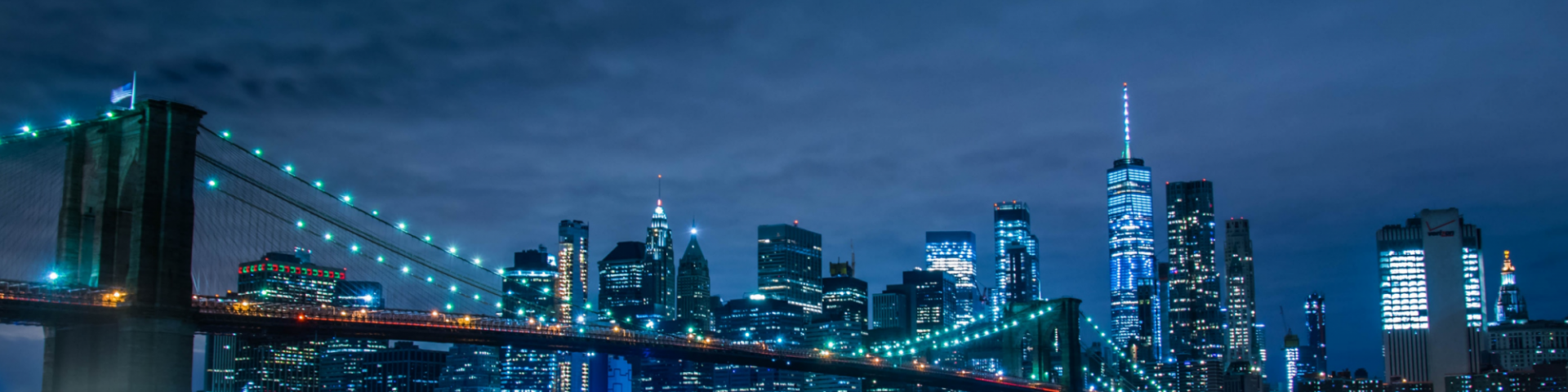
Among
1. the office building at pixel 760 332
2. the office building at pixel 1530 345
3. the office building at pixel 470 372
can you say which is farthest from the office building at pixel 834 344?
the office building at pixel 1530 345

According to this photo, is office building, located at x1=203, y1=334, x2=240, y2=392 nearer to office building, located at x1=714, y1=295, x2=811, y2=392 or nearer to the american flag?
office building, located at x1=714, y1=295, x2=811, y2=392

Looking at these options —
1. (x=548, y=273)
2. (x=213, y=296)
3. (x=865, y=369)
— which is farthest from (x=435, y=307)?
(x=548, y=273)

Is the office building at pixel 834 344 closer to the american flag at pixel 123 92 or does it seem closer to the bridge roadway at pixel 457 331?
the bridge roadway at pixel 457 331

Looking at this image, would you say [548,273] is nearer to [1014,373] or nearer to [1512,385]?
[1014,373]

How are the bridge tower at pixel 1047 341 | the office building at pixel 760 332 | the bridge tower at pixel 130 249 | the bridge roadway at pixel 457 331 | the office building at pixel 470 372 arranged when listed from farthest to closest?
1. the office building at pixel 760 332
2. the office building at pixel 470 372
3. the bridge tower at pixel 1047 341
4. the bridge tower at pixel 130 249
5. the bridge roadway at pixel 457 331

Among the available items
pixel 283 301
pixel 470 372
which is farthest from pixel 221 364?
pixel 283 301

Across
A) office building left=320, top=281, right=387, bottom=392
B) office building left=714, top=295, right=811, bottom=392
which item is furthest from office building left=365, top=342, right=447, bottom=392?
office building left=714, top=295, right=811, bottom=392
